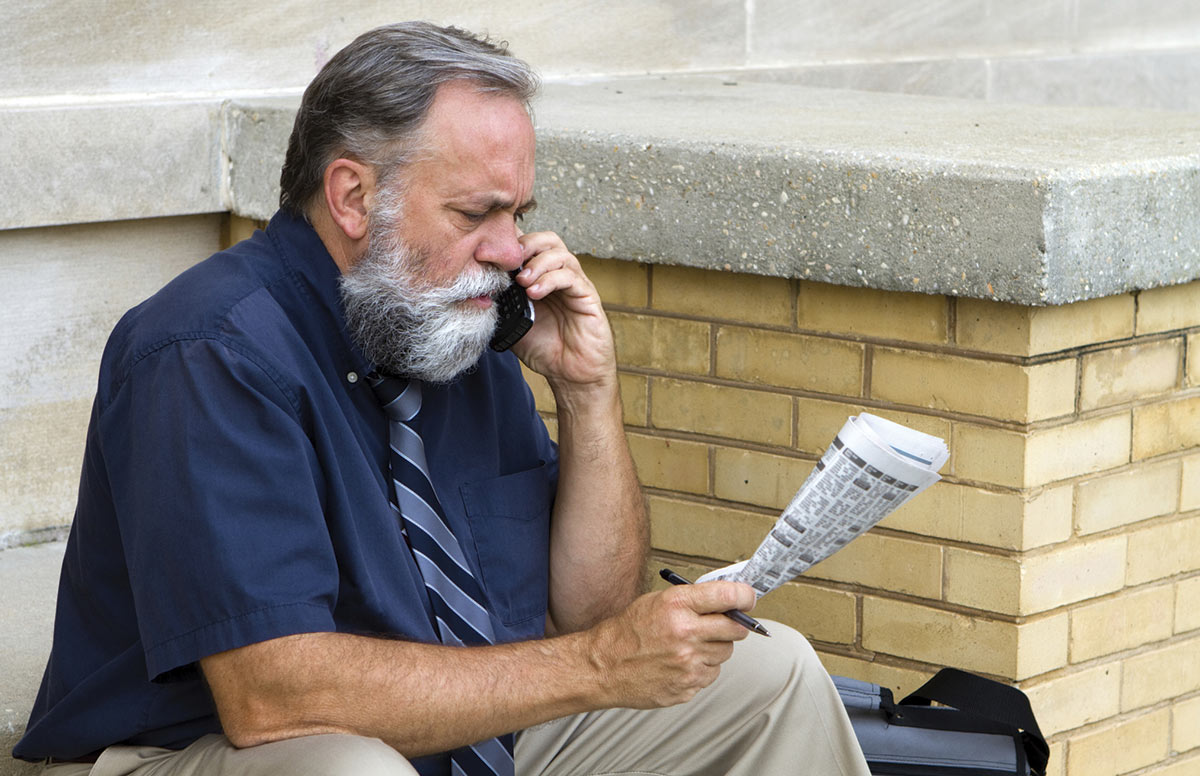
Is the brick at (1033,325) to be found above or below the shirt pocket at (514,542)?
above

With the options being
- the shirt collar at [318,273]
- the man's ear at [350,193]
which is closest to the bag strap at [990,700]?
the shirt collar at [318,273]

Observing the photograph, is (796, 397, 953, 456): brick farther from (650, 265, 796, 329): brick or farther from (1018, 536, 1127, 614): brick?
(1018, 536, 1127, 614): brick

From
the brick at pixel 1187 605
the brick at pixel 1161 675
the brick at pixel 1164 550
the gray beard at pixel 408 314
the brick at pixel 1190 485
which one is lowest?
the brick at pixel 1161 675

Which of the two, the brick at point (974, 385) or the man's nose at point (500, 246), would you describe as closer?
the man's nose at point (500, 246)

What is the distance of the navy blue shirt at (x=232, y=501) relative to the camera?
6.42ft

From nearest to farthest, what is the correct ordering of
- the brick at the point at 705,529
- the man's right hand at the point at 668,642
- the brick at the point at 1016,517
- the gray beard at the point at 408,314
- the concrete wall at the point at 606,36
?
the man's right hand at the point at 668,642
the gray beard at the point at 408,314
the brick at the point at 1016,517
the brick at the point at 705,529
the concrete wall at the point at 606,36

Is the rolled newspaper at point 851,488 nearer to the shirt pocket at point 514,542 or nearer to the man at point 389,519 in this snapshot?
the man at point 389,519

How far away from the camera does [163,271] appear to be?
365cm

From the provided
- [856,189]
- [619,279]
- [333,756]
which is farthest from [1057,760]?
[333,756]

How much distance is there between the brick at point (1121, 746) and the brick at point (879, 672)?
32 centimetres

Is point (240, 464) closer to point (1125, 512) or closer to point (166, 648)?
point (166, 648)

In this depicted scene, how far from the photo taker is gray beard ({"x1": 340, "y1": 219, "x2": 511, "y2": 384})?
7.39 feet

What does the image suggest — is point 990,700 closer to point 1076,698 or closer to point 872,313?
point 1076,698

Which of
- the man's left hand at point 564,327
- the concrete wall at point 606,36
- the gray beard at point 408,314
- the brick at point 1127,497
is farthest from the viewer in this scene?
the concrete wall at point 606,36
